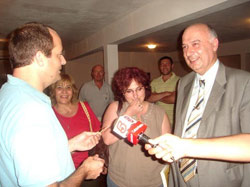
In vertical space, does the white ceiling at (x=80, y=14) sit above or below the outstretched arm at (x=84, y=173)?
above

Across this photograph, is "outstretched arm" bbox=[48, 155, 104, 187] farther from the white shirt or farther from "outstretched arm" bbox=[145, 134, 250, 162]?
the white shirt

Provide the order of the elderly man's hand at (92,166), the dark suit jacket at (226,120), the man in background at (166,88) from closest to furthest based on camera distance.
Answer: the elderly man's hand at (92,166) → the dark suit jacket at (226,120) → the man in background at (166,88)

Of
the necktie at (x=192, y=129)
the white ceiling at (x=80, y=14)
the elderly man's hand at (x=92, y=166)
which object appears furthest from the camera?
the white ceiling at (x=80, y=14)

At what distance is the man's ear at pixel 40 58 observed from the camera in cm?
115

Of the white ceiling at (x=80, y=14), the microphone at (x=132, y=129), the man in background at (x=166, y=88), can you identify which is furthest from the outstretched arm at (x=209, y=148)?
the white ceiling at (x=80, y=14)

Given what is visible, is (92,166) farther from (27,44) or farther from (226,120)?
(226,120)

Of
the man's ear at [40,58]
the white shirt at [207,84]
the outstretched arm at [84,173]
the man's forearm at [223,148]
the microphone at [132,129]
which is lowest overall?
the outstretched arm at [84,173]

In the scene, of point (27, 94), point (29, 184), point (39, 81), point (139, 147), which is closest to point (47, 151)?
point (29, 184)

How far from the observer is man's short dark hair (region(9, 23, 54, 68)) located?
1.13 m

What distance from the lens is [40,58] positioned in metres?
1.17

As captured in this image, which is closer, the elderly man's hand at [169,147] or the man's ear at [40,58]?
the elderly man's hand at [169,147]

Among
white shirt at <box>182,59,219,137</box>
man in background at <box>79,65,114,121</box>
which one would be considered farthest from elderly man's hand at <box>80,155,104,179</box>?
man in background at <box>79,65,114,121</box>

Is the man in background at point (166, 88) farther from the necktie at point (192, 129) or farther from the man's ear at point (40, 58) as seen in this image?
the man's ear at point (40, 58)

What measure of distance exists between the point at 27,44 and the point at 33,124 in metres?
0.50
